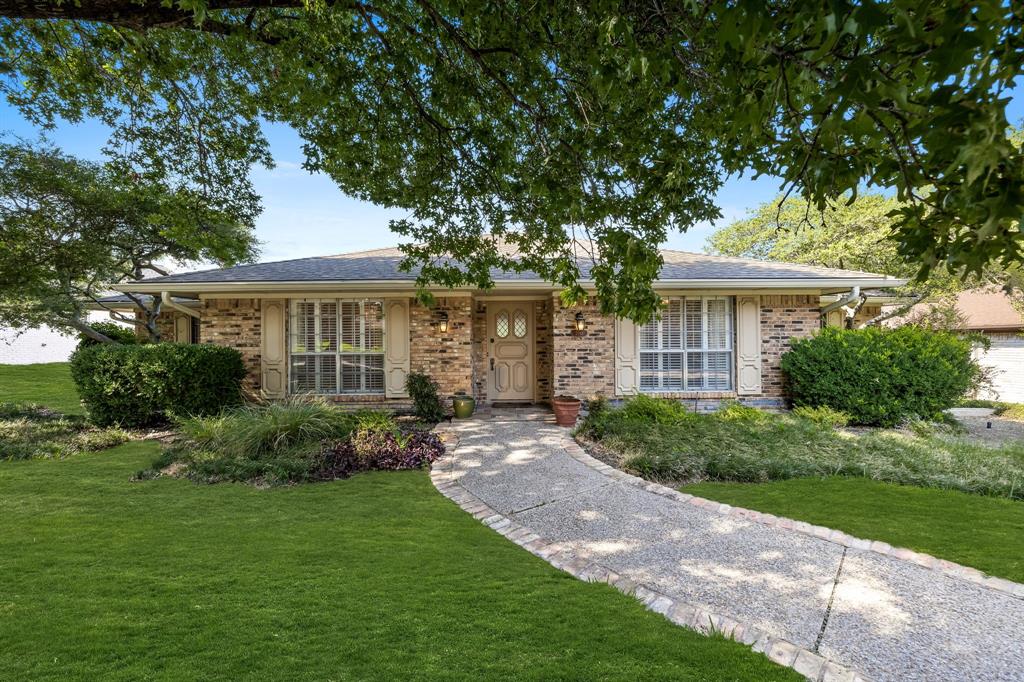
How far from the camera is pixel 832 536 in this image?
3.78 metres

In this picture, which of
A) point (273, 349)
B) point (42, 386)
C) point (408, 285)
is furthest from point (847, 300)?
point (42, 386)

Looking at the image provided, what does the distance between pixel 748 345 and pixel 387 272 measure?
24.9 feet

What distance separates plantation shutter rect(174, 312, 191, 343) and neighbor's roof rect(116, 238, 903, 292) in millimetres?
3348

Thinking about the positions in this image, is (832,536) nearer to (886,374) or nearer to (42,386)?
(886,374)

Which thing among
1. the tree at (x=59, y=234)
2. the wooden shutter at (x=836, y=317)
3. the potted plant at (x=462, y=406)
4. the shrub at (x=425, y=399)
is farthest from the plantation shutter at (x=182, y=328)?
the wooden shutter at (x=836, y=317)

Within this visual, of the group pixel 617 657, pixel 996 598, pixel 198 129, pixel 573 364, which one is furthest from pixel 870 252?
pixel 198 129

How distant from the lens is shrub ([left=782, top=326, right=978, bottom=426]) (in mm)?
8398

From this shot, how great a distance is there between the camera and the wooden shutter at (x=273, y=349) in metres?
9.22

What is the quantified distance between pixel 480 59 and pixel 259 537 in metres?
4.52

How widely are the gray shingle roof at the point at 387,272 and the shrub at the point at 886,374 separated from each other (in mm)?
1385

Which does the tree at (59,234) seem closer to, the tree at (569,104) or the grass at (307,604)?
the tree at (569,104)

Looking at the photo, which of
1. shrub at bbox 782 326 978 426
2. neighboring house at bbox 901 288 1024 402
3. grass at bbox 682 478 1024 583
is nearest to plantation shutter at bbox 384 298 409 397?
grass at bbox 682 478 1024 583

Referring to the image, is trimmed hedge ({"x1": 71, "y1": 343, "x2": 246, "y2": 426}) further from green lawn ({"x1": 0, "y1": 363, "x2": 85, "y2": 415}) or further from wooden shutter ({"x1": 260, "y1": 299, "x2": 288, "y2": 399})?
green lawn ({"x1": 0, "y1": 363, "x2": 85, "y2": 415})

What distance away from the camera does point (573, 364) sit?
9.25 meters
